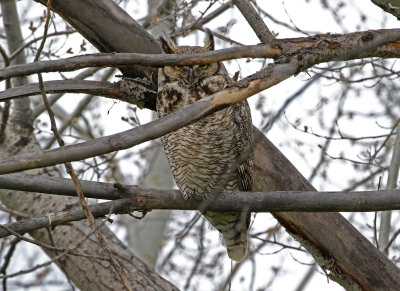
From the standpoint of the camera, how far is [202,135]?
328 centimetres

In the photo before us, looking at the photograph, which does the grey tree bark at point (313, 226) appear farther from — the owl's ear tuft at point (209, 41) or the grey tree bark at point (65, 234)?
the grey tree bark at point (65, 234)

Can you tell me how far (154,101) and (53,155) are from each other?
1.78m

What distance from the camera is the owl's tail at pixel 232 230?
12.3 feet

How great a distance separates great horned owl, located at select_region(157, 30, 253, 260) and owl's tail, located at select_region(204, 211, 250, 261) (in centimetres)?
27

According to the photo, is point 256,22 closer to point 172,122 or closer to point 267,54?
point 267,54

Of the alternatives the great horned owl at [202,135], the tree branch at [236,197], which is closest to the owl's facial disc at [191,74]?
the great horned owl at [202,135]

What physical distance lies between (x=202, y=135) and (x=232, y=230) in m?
0.85

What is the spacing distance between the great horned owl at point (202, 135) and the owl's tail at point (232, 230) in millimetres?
274

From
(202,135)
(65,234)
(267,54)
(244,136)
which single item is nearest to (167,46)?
(202,135)

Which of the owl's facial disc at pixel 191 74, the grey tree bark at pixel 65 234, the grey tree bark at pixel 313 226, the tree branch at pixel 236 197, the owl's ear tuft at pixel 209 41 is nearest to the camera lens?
the tree branch at pixel 236 197

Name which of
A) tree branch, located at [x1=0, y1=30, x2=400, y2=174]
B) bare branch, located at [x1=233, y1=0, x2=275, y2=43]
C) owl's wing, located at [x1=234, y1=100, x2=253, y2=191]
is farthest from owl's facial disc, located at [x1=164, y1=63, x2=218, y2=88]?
tree branch, located at [x1=0, y1=30, x2=400, y2=174]

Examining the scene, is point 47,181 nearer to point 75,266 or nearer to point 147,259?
point 75,266

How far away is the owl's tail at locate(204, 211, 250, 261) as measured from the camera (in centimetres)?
374

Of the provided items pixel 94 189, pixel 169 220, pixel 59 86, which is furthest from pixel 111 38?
pixel 169 220
